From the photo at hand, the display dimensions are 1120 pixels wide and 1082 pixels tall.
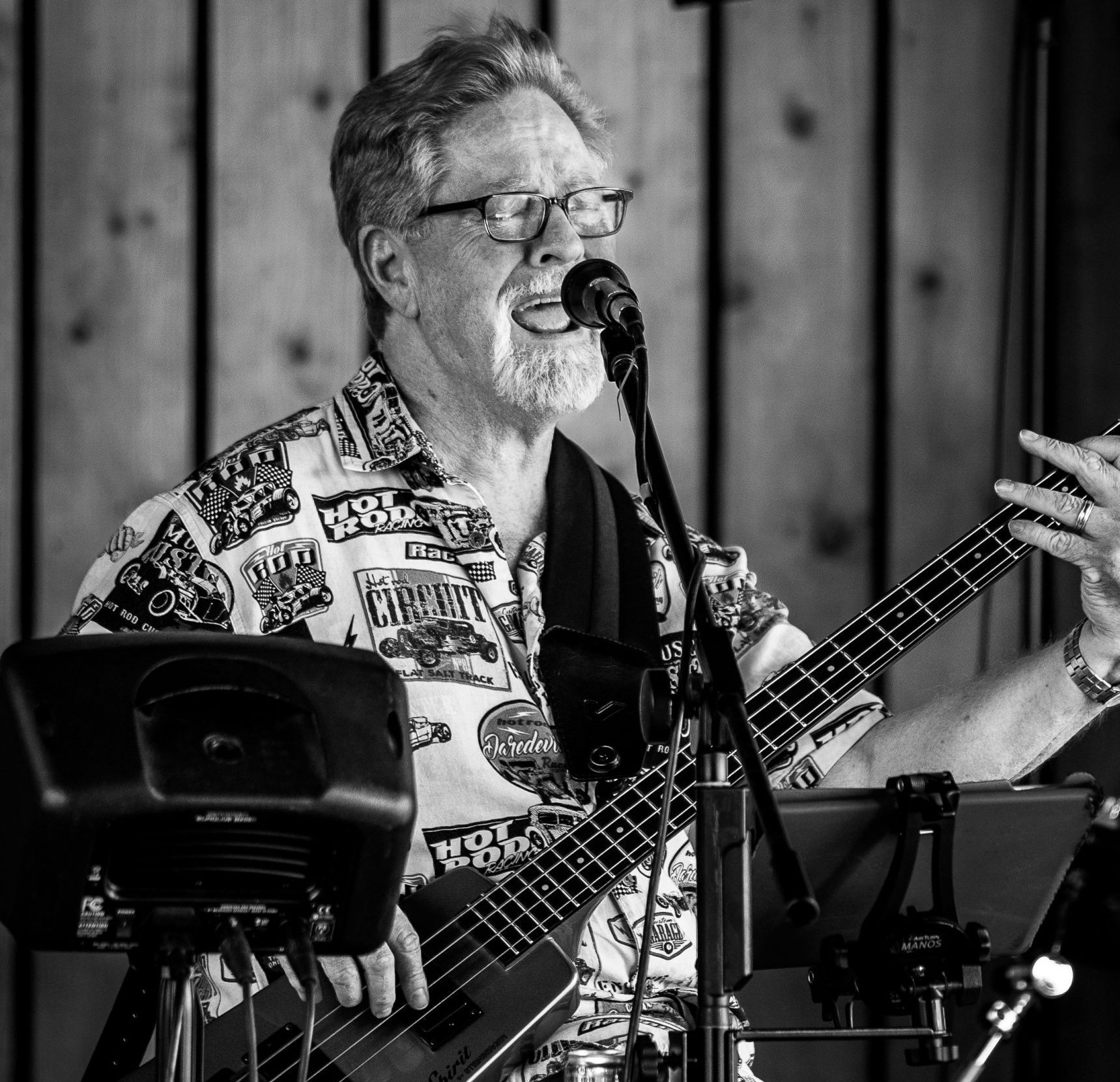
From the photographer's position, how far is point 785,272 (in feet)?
9.53

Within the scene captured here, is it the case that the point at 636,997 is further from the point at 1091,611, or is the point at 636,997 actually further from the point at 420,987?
the point at 1091,611

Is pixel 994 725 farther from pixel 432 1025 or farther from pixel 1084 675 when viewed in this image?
pixel 432 1025

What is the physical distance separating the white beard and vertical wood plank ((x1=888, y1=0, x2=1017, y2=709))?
2.92ft

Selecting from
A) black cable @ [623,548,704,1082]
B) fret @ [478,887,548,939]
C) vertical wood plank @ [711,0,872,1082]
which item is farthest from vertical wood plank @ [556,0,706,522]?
black cable @ [623,548,704,1082]

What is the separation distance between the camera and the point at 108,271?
9.36 feet

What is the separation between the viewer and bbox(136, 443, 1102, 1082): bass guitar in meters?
1.67

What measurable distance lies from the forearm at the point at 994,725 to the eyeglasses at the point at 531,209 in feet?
2.78

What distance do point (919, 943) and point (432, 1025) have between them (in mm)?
541

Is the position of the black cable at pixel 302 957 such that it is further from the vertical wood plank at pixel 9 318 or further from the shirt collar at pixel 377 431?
the vertical wood plank at pixel 9 318

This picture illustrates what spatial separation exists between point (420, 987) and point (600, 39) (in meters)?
1.91

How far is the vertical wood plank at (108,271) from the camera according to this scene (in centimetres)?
284

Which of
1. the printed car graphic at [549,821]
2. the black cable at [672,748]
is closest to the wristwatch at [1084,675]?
the printed car graphic at [549,821]

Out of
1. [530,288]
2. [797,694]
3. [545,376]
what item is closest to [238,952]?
[797,694]

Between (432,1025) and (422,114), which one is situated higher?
(422,114)
